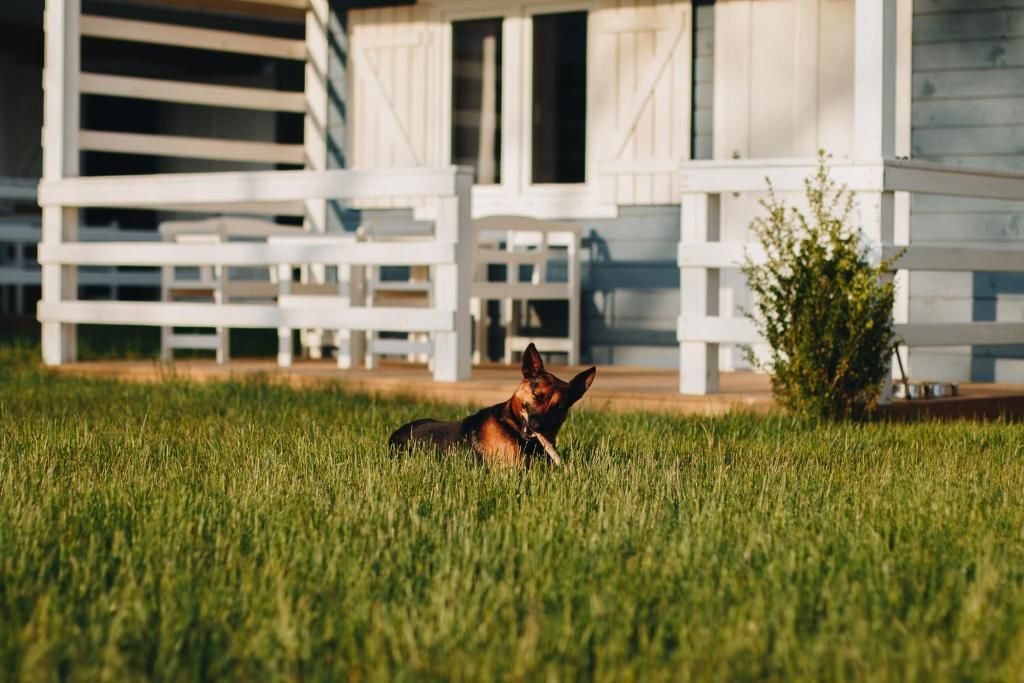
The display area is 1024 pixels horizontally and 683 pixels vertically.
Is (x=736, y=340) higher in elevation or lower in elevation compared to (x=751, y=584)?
higher

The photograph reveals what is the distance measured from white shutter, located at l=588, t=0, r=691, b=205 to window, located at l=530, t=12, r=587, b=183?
0.43ft

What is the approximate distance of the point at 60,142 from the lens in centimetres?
912

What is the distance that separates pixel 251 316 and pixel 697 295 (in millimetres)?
2585

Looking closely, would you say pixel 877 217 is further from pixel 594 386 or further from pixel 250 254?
pixel 250 254

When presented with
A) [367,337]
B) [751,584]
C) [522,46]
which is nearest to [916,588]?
[751,584]

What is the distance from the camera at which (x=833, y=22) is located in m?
9.18

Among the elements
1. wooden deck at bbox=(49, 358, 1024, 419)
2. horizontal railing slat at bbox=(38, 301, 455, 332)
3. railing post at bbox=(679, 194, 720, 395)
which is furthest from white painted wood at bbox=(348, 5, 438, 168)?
railing post at bbox=(679, 194, 720, 395)

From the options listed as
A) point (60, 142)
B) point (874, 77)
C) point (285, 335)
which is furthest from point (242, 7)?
point (874, 77)

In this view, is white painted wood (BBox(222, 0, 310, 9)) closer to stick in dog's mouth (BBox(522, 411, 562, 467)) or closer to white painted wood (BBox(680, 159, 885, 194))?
white painted wood (BBox(680, 159, 885, 194))

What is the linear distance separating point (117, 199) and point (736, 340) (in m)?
3.80

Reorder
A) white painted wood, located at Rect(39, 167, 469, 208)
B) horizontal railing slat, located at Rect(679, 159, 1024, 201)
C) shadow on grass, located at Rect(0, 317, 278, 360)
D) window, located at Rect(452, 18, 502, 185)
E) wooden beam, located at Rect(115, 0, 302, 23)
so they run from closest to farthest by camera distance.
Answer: horizontal railing slat, located at Rect(679, 159, 1024, 201) → white painted wood, located at Rect(39, 167, 469, 208) → shadow on grass, located at Rect(0, 317, 278, 360) → window, located at Rect(452, 18, 502, 185) → wooden beam, located at Rect(115, 0, 302, 23)

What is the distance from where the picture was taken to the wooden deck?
22.8 feet

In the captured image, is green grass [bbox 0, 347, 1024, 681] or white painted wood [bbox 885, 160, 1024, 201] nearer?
green grass [bbox 0, 347, 1024, 681]

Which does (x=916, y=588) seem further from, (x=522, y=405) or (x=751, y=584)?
(x=522, y=405)
